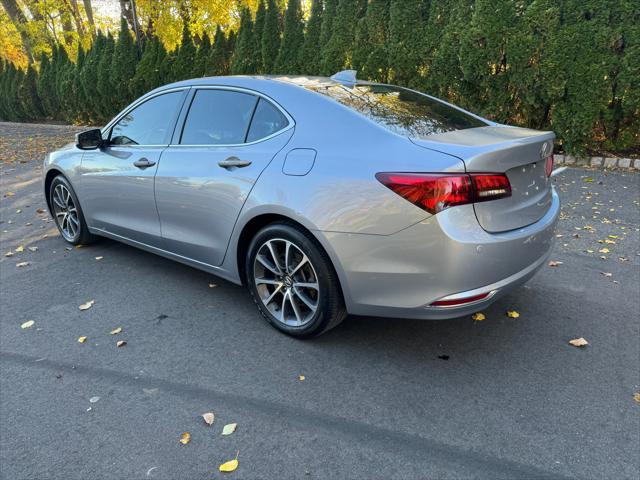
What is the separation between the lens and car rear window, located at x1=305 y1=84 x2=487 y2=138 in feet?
9.44

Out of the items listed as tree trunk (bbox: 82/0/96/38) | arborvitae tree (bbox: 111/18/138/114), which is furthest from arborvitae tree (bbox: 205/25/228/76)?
tree trunk (bbox: 82/0/96/38)

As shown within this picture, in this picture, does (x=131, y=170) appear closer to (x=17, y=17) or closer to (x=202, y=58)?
(x=202, y=58)

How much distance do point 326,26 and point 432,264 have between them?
376 inches

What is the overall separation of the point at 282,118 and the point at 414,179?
1070 mm

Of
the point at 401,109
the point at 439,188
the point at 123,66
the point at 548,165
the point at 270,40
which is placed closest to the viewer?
the point at 439,188

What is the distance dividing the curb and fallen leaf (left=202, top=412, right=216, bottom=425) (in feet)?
22.9

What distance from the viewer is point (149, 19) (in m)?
18.2

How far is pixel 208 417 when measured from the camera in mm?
2486

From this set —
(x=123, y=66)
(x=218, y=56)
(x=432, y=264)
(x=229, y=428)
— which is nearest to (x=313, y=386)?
(x=229, y=428)

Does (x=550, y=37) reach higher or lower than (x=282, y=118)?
higher

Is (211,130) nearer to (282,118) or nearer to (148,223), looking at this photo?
(282,118)

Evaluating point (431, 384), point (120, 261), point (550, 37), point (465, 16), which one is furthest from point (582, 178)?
point (120, 261)

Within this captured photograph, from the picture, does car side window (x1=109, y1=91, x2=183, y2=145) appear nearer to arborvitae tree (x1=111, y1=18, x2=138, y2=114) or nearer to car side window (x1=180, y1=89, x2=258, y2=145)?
car side window (x1=180, y1=89, x2=258, y2=145)

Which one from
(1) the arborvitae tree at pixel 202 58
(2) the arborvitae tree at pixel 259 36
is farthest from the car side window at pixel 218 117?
(1) the arborvitae tree at pixel 202 58
